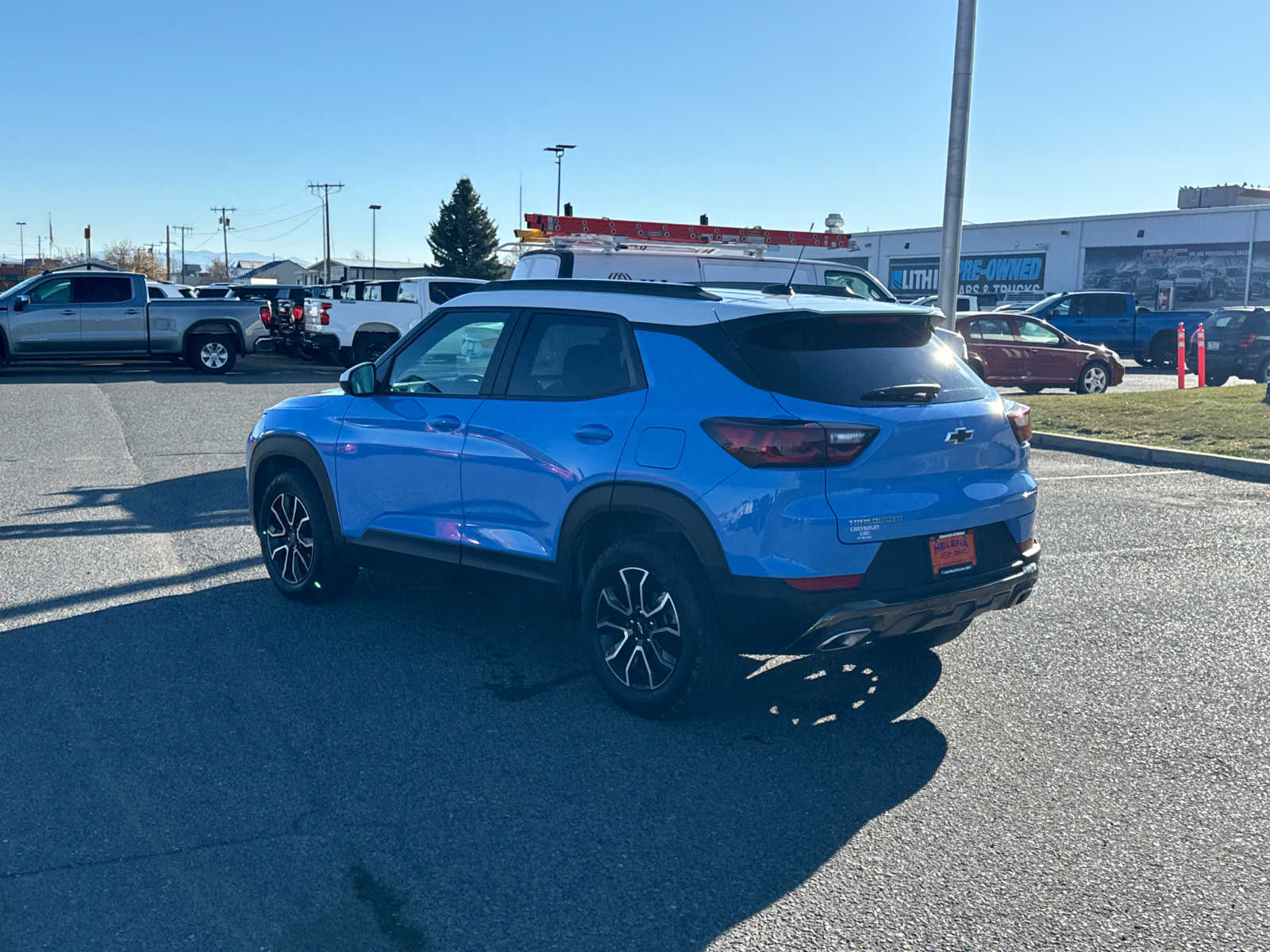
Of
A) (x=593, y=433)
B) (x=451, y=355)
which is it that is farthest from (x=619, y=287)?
(x=451, y=355)

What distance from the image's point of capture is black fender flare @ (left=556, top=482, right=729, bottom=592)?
14.7ft

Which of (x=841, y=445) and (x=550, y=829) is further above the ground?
(x=841, y=445)

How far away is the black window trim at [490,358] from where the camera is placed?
5.54 meters

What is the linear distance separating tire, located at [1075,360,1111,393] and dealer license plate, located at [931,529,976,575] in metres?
17.2

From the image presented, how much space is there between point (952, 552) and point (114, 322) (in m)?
21.3

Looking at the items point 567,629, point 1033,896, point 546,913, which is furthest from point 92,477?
point 1033,896

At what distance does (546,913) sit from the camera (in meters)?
3.31

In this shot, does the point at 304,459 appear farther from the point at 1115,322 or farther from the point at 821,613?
the point at 1115,322

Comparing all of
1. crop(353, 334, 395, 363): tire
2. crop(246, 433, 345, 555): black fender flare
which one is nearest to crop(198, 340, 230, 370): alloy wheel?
crop(353, 334, 395, 363): tire

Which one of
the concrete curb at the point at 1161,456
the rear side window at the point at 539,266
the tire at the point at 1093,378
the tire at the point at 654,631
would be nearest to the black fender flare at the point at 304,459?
the tire at the point at 654,631

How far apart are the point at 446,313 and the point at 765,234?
725 cm

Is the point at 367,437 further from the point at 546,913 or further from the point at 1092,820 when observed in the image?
the point at 1092,820

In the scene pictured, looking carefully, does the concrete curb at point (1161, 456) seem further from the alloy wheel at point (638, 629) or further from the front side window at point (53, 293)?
the front side window at point (53, 293)

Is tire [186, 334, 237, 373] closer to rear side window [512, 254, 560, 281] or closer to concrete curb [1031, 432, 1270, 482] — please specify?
rear side window [512, 254, 560, 281]
